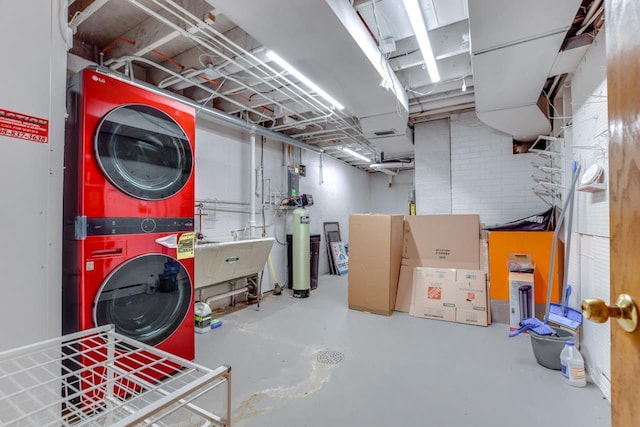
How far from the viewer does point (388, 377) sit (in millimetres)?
2270

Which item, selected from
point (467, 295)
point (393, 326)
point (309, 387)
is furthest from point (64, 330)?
point (467, 295)

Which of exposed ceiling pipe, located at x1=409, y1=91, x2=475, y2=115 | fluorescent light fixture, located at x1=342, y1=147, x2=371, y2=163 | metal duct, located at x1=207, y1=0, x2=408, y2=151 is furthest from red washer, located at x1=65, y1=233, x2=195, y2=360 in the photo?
fluorescent light fixture, located at x1=342, y1=147, x2=371, y2=163

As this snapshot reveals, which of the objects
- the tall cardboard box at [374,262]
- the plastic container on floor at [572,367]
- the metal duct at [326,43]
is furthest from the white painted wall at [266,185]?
the plastic container on floor at [572,367]

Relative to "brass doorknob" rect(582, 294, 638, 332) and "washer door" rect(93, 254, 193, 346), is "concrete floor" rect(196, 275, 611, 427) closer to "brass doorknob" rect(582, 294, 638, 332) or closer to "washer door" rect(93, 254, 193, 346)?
"washer door" rect(93, 254, 193, 346)

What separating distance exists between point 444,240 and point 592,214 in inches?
69.2

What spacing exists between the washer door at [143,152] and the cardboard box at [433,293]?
3.12 metres

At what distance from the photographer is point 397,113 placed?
11.1ft

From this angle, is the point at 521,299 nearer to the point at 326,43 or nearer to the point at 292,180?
the point at 326,43

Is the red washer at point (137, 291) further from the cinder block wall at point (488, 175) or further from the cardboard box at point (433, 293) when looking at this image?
the cinder block wall at point (488, 175)

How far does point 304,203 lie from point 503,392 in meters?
3.56

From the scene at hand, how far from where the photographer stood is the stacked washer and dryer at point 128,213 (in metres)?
1.71

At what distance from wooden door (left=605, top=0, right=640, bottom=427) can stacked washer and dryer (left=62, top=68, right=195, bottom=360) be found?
229 centimetres

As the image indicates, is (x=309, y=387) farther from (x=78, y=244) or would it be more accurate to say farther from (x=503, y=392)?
(x=78, y=244)

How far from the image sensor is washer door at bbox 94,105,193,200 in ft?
5.96
